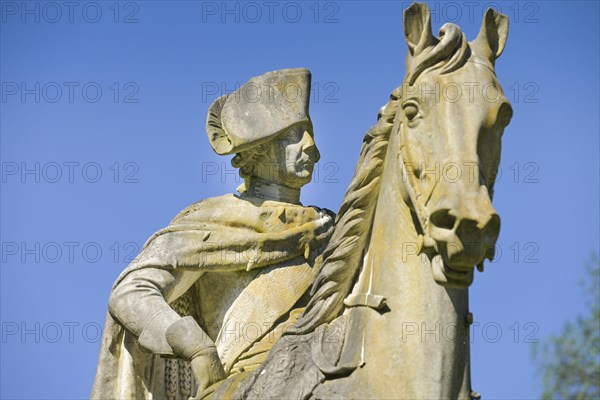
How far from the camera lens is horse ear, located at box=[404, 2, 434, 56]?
860 centimetres

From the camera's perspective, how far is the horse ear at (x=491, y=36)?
28.6ft

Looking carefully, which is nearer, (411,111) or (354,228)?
(411,111)

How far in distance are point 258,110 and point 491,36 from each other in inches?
91.0

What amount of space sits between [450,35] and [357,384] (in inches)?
82.2

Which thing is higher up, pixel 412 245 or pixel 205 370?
pixel 412 245

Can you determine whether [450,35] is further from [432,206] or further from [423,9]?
[432,206]

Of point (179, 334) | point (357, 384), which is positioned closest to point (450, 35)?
point (357, 384)

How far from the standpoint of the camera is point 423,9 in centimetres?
862

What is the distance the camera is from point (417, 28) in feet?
28.5

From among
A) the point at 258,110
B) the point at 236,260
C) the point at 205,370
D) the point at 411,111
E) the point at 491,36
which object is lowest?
the point at 205,370

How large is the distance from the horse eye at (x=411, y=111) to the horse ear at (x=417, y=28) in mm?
409

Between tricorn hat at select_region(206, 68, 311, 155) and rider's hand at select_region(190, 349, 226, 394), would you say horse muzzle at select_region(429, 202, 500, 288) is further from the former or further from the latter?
tricorn hat at select_region(206, 68, 311, 155)

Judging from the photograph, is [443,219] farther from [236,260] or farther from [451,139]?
[236,260]

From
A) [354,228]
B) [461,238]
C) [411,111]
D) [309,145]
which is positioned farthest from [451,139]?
[309,145]
